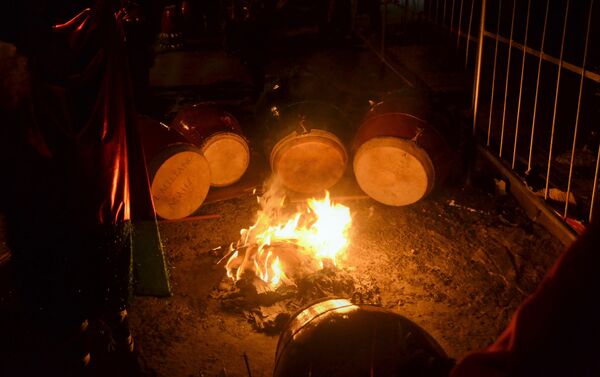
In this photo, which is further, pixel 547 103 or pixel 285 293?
pixel 547 103

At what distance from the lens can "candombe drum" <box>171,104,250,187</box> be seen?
604 centimetres

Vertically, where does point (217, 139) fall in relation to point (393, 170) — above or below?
above

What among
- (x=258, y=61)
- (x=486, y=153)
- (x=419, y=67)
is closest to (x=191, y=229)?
(x=486, y=153)

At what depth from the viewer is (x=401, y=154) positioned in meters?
5.31

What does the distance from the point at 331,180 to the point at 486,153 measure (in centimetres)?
177

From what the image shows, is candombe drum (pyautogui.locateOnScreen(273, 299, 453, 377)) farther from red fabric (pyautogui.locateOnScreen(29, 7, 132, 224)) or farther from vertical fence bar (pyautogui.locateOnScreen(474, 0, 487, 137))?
vertical fence bar (pyautogui.locateOnScreen(474, 0, 487, 137))

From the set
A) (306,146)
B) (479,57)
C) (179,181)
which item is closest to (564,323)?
(179,181)

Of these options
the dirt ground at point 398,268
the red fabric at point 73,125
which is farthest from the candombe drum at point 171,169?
the red fabric at point 73,125

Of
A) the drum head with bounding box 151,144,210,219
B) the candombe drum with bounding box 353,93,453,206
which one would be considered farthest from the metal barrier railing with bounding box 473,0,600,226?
the drum head with bounding box 151,144,210,219

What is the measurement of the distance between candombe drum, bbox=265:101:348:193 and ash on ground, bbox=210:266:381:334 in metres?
1.64

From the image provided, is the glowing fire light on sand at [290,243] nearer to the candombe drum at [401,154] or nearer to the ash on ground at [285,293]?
the ash on ground at [285,293]

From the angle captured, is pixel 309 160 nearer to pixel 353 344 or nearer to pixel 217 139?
pixel 217 139

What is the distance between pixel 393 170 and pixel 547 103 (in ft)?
11.4

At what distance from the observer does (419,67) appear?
8.57m
